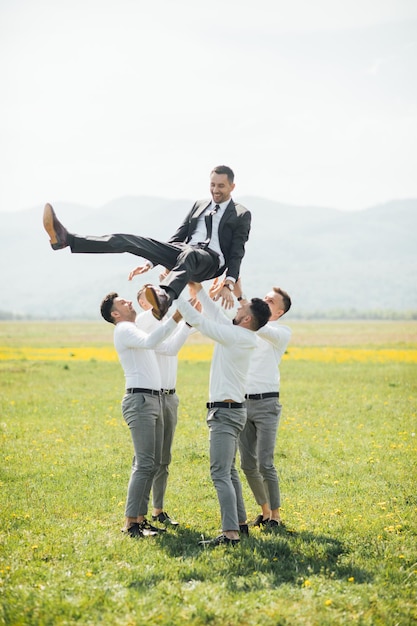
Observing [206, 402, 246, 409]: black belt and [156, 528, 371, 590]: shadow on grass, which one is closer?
[156, 528, 371, 590]: shadow on grass

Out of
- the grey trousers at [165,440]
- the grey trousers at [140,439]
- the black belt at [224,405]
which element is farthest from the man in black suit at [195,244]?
the grey trousers at [165,440]

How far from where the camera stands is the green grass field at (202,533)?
246 inches

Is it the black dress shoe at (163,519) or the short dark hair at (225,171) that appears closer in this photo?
the short dark hair at (225,171)

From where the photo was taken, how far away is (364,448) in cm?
1414

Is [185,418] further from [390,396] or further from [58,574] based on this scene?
[58,574]

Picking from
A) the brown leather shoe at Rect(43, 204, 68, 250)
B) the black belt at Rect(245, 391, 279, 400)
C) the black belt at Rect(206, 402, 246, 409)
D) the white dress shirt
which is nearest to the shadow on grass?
the black belt at Rect(206, 402, 246, 409)

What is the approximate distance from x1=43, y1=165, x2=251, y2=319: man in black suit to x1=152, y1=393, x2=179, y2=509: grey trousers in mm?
1704

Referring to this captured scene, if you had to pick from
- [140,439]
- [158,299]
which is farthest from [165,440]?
[158,299]

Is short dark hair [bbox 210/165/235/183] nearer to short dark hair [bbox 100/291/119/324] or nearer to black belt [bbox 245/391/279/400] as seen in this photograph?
short dark hair [bbox 100/291/119/324]

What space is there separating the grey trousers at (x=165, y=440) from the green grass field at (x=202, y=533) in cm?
55

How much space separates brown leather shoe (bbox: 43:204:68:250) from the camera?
7.56 m

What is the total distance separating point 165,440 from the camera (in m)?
9.23

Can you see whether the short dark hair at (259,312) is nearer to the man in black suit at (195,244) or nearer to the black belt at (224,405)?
the man in black suit at (195,244)

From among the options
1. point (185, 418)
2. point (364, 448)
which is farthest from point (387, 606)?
point (185, 418)
